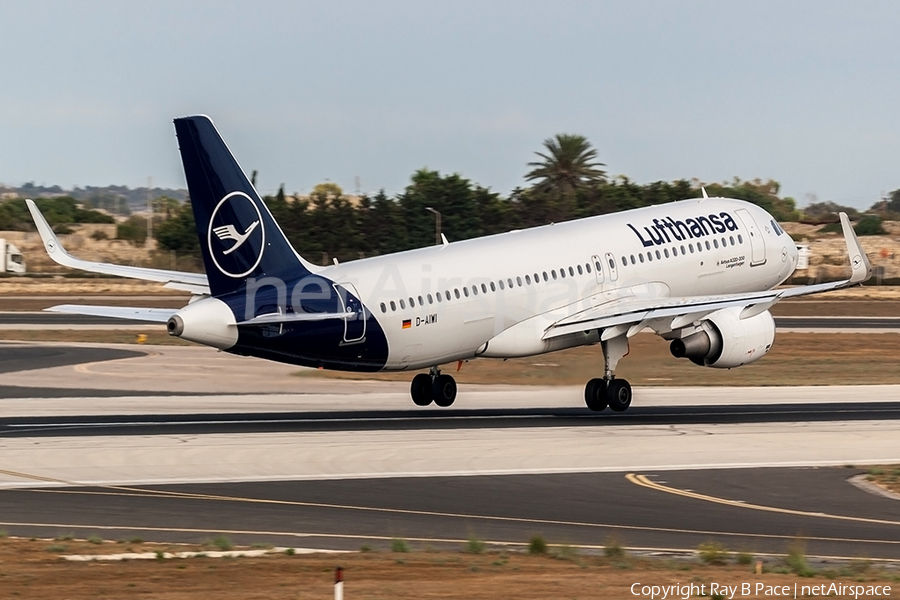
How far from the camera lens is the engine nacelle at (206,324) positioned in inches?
1351

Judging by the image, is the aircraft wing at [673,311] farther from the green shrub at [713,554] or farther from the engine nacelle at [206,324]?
the green shrub at [713,554]

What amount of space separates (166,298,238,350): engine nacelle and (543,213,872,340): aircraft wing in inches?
436

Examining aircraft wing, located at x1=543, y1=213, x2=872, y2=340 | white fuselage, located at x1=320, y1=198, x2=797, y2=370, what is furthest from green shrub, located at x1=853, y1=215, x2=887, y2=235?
aircraft wing, located at x1=543, y1=213, x2=872, y2=340

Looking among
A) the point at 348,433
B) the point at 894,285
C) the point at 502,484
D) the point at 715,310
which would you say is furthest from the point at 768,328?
the point at 894,285

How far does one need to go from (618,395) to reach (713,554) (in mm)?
21723

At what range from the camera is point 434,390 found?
43.2m

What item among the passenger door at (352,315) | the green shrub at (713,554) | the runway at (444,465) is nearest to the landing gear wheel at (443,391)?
the runway at (444,465)

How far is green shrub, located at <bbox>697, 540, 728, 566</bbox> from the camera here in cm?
1972

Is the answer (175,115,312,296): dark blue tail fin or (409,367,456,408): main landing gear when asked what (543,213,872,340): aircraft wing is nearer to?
(409,367,456,408): main landing gear

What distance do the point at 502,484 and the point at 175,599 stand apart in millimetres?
12302

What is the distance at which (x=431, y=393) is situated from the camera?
4328cm

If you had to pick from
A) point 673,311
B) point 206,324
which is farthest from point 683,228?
point 206,324

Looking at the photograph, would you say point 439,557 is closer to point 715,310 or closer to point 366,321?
point 366,321

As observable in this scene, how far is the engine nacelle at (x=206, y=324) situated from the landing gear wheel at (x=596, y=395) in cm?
1183
